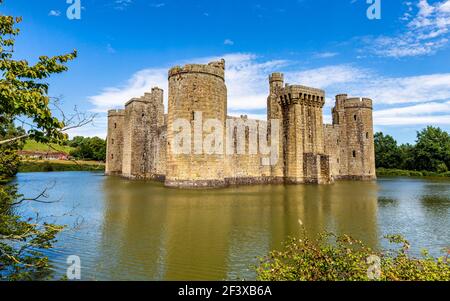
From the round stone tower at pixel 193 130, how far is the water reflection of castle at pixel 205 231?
789cm

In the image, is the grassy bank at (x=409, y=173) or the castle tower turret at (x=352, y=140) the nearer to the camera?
the castle tower turret at (x=352, y=140)

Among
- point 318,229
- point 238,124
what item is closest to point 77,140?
point 238,124

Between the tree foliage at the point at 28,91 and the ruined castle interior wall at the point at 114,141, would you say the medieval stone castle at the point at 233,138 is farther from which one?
the tree foliage at the point at 28,91

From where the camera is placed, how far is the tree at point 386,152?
211 ft

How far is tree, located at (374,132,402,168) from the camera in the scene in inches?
2527

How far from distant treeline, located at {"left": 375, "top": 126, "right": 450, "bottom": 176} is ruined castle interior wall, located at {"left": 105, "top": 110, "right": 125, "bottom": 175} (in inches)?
1915

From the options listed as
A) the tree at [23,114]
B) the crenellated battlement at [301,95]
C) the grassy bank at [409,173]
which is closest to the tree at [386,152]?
the grassy bank at [409,173]

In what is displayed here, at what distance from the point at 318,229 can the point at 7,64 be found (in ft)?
31.7

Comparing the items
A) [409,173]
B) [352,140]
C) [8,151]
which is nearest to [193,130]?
[8,151]

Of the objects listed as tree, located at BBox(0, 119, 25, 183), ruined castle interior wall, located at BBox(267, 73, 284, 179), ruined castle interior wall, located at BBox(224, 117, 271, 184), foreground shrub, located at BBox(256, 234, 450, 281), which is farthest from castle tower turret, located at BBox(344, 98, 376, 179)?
tree, located at BBox(0, 119, 25, 183)

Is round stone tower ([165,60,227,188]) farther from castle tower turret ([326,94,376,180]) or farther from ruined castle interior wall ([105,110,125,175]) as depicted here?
ruined castle interior wall ([105,110,125,175])
